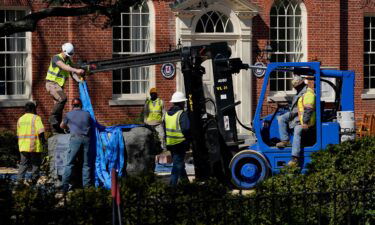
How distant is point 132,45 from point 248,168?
8.76m

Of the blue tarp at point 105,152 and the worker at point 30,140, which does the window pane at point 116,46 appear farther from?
the blue tarp at point 105,152

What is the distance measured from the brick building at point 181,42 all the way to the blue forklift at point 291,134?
194 inches

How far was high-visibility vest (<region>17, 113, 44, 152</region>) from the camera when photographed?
14117 millimetres

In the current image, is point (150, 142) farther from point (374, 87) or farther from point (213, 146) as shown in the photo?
point (374, 87)

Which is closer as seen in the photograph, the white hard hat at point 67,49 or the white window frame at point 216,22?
the white hard hat at point 67,49

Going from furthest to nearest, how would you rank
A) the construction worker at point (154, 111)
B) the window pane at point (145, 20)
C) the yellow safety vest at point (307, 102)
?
the window pane at point (145, 20), the construction worker at point (154, 111), the yellow safety vest at point (307, 102)

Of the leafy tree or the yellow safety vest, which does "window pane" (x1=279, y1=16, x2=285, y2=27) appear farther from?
the leafy tree

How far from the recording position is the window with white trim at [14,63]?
2069 cm

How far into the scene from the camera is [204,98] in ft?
45.6

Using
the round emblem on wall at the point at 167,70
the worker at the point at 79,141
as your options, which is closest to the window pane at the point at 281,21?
the round emblem on wall at the point at 167,70

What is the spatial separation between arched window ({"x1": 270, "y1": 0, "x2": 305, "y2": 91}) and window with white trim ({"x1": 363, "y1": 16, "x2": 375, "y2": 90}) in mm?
2445

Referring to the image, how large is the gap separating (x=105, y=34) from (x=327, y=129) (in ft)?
29.6

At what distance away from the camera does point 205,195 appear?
8219mm

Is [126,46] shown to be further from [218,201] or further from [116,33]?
[218,201]
